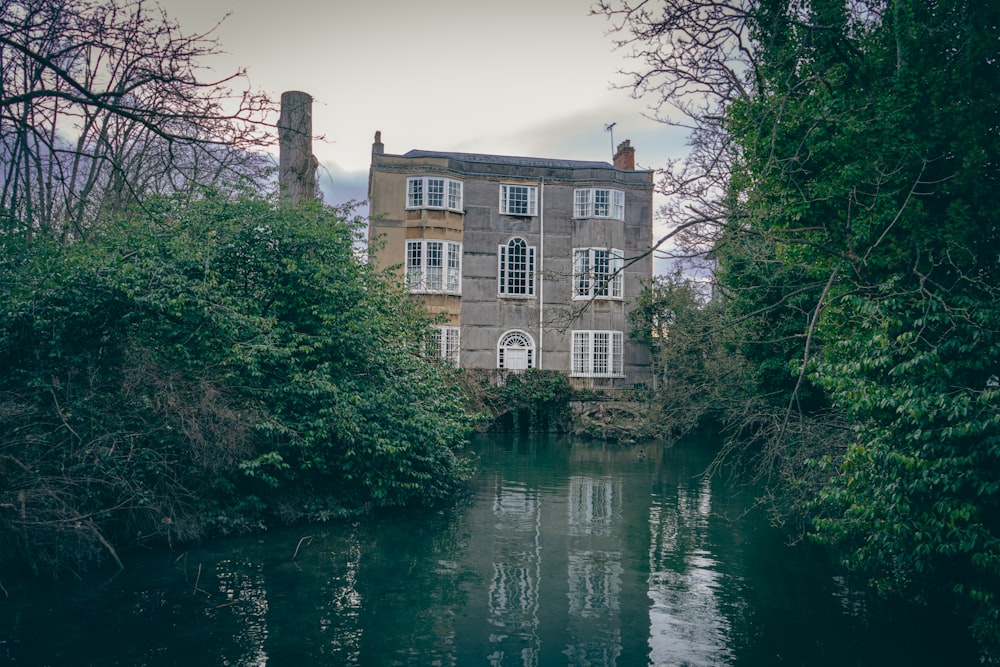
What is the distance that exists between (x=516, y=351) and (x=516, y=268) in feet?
12.1

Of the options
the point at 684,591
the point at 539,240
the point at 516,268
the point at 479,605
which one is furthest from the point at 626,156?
the point at 479,605

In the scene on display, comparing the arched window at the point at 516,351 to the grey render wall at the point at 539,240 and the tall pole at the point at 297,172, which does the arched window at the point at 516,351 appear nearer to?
the grey render wall at the point at 539,240

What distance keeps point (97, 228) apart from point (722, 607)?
11466mm

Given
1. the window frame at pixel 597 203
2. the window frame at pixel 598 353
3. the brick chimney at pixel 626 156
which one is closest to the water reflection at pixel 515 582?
the window frame at pixel 598 353

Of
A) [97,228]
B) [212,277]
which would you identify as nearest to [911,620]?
[212,277]

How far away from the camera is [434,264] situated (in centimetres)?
3027

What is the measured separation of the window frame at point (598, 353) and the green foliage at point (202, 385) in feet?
52.1

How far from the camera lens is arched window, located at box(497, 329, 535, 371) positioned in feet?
102

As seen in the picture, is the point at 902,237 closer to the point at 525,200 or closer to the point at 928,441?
the point at 928,441

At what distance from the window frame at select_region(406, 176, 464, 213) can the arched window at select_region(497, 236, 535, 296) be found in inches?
110

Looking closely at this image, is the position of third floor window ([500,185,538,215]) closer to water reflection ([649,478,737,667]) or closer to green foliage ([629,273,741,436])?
green foliage ([629,273,741,436])

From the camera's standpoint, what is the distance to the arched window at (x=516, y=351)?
31.2m

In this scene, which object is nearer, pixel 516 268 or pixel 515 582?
pixel 515 582

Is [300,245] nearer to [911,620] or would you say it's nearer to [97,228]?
[97,228]
